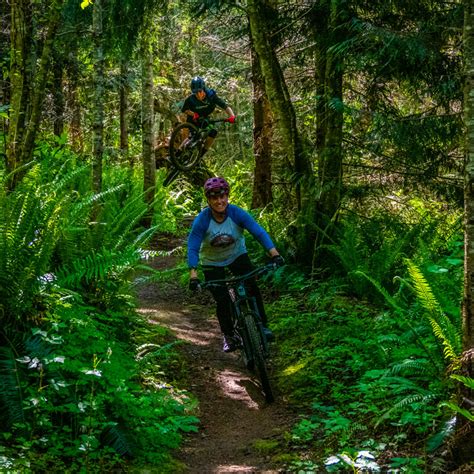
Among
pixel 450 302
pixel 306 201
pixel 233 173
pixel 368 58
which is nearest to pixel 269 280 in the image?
pixel 306 201

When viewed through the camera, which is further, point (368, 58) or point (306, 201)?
point (306, 201)

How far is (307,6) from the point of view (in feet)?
30.7

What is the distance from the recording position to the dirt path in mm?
4652

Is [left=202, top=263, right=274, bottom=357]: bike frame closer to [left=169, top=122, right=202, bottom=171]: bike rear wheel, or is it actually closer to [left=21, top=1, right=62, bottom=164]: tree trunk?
[left=21, top=1, right=62, bottom=164]: tree trunk

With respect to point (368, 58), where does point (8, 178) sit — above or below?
below

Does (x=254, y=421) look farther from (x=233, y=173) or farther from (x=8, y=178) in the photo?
(x=233, y=173)

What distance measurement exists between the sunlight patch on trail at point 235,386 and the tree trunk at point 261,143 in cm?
642

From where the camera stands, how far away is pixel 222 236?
6426mm

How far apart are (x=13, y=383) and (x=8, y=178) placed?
2519 millimetres

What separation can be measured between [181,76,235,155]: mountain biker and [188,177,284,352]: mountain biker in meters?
6.80

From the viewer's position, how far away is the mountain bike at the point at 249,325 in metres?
5.88

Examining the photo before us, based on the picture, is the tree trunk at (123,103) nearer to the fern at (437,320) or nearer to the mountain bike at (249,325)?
the mountain bike at (249,325)

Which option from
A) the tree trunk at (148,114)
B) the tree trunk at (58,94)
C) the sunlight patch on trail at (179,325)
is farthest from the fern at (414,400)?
the tree trunk at (58,94)

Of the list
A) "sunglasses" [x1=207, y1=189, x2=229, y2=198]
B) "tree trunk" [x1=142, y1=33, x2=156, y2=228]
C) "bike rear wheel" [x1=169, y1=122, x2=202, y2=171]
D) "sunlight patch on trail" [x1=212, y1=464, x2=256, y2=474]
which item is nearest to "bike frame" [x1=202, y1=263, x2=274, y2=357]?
"sunglasses" [x1=207, y1=189, x2=229, y2=198]
